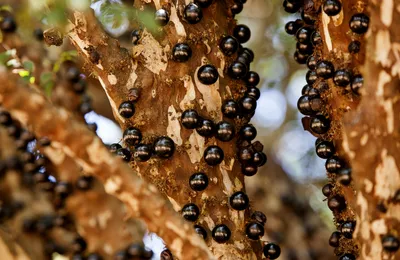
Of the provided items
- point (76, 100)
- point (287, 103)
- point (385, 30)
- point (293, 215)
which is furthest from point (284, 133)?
point (385, 30)

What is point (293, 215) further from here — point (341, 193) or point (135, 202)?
point (135, 202)

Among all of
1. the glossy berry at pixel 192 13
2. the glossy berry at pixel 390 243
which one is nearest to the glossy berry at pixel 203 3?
the glossy berry at pixel 192 13

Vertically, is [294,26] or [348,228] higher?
[294,26]

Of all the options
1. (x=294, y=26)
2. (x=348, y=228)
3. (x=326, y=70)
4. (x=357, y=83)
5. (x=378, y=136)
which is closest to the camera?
(x=378, y=136)

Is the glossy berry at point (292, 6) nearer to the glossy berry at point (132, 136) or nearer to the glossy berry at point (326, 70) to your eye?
the glossy berry at point (326, 70)

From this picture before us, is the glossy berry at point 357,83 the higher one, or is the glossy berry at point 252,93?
the glossy berry at point 357,83

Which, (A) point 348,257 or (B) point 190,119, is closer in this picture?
(A) point 348,257

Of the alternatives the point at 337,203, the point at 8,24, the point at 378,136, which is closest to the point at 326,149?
the point at 337,203

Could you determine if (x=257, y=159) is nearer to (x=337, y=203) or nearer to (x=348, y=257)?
(x=337, y=203)
